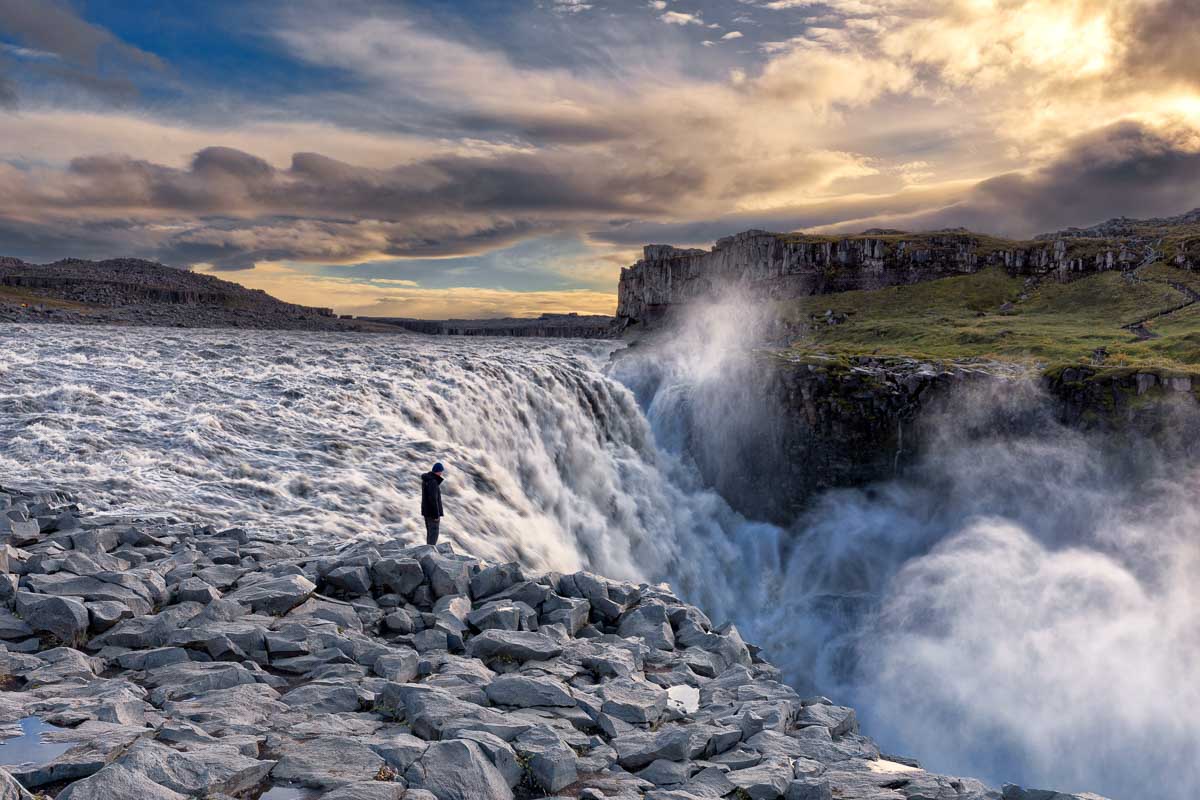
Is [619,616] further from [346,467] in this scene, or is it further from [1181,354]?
[1181,354]

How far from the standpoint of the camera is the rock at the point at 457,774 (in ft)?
25.1

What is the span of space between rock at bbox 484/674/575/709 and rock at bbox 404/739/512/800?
2.13 m

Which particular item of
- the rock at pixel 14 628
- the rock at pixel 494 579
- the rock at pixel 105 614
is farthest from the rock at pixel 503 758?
the rock at pixel 14 628

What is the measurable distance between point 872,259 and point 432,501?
113 meters

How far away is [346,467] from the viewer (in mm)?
24125

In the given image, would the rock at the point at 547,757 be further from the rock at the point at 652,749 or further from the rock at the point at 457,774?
the rock at the point at 652,749

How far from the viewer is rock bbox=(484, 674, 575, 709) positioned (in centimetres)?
1034

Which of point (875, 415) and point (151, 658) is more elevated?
point (875, 415)

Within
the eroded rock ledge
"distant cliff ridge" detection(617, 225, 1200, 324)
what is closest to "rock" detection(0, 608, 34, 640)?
the eroded rock ledge

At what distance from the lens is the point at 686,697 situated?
1205 cm

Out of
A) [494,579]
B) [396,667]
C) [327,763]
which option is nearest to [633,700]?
[396,667]

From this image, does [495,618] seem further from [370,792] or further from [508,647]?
[370,792]

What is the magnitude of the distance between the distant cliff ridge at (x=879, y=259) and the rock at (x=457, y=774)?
104m

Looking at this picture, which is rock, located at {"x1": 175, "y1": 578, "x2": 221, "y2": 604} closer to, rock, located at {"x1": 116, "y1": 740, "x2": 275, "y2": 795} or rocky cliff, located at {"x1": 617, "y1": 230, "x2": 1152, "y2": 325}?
rock, located at {"x1": 116, "y1": 740, "x2": 275, "y2": 795}
